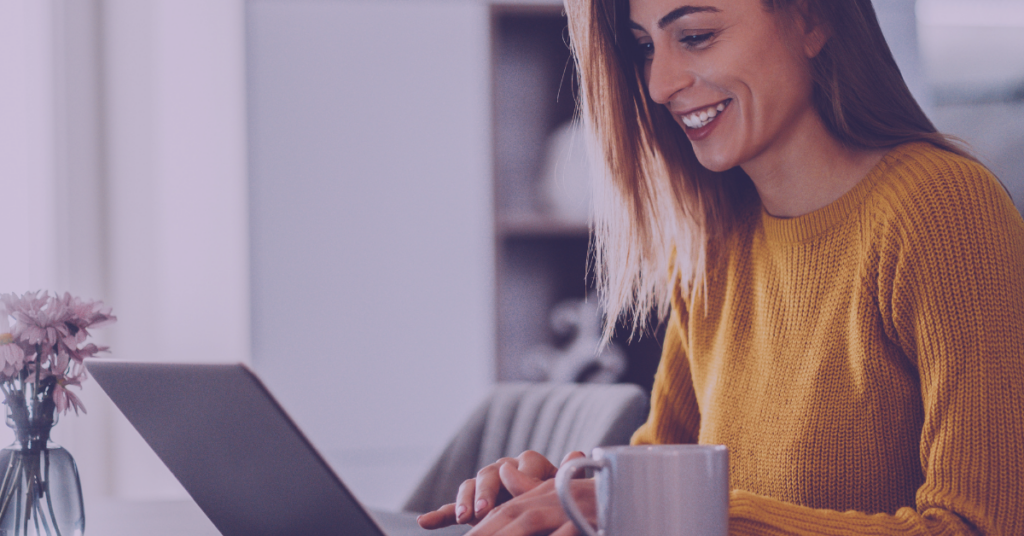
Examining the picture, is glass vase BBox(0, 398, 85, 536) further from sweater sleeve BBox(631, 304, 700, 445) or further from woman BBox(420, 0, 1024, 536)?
sweater sleeve BBox(631, 304, 700, 445)

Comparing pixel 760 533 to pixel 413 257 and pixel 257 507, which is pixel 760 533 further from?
pixel 413 257

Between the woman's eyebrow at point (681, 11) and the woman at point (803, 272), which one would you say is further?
the woman's eyebrow at point (681, 11)

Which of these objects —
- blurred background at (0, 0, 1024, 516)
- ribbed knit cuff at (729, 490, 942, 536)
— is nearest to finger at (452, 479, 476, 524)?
ribbed knit cuff at (729, 490, 942, 536)

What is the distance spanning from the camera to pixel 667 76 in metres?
1.02

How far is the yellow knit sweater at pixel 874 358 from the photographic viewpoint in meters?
0.76

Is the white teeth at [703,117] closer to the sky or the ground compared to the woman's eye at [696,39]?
closer to the ground

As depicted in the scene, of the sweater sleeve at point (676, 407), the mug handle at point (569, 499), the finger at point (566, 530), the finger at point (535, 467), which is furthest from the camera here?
the sweater sleeve at point (676, 407)

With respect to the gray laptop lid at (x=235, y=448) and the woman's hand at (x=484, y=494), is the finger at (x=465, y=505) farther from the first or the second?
the gray laptop lid at (x=235, y=448)

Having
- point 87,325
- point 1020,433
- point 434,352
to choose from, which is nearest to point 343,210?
point 434,352

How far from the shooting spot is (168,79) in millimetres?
2355

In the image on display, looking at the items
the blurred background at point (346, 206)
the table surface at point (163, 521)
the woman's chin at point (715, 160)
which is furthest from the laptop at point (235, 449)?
the blurred background at point (346, 206)

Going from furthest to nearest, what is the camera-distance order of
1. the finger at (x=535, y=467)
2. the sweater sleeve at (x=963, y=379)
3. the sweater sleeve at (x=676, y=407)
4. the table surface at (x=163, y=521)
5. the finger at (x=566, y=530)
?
the sweater sleeve at (x=676, y=407)
the table surface at (x=163, y=521)
the finger at (x=535, y=467)
the sweater sleeve at (x=963, y=379)
the finger at (x=566, y=530)

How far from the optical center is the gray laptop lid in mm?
610

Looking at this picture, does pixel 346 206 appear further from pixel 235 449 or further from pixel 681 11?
pixel 235 449
